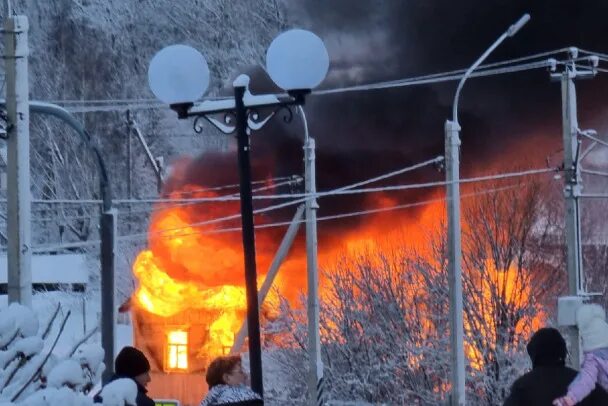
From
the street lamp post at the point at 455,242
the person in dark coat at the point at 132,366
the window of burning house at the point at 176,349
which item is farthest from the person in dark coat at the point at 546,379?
the window of burning house at the point at 176,349

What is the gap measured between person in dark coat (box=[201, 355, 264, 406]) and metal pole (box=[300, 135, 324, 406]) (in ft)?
54.2

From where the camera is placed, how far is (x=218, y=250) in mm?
30484

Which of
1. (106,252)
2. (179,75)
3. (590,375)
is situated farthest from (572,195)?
(590,375)

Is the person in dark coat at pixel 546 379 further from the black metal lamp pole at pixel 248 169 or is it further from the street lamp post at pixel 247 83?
the street lamp post at pixel 247 83

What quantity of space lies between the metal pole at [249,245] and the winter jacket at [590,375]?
2.58m

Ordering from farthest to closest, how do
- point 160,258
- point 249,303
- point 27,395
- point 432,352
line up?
point 432,352 → point 160,258 → point 249,303 → point 27,395

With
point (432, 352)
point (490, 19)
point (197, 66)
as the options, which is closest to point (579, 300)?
point (197, 66)

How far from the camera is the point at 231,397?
698cm

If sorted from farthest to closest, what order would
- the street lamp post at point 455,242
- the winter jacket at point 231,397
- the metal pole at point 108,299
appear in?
1. the street lamp post at point 455,242
2. the metal pole at point 108,299
3. the winter jacket at point 231,397

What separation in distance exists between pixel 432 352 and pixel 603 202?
12.7m

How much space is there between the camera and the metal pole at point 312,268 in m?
24.0

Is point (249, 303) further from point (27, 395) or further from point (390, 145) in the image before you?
point (390, 145)

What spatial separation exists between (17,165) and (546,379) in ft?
17.7

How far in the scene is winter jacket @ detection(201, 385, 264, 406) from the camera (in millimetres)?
6934
